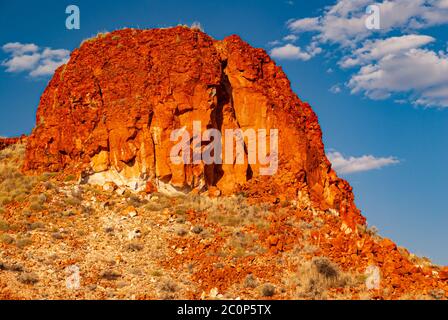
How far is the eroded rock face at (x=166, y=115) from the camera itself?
23375 millimetres

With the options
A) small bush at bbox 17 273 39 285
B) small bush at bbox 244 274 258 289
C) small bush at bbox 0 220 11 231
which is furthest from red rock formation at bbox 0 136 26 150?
small bush at bbox 244 274 258 289

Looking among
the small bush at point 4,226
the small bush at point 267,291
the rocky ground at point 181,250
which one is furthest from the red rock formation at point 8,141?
the small bush at point 267,291

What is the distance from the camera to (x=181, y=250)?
753 inches

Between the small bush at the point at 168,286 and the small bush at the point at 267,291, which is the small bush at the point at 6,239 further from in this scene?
the small bush at the point at 267,291

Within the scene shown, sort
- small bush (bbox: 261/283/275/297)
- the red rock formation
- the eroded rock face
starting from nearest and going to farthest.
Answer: small bush (bbox: 261/283/275/297)
the eroded rock face
the red rock formation

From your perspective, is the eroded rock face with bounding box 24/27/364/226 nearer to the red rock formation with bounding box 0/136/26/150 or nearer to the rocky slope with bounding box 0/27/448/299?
the rocky slope with bounding box 0/27/448/299

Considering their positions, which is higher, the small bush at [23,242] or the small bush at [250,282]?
the small bush at [23,242]

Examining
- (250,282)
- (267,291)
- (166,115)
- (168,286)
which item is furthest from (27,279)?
(166,115)

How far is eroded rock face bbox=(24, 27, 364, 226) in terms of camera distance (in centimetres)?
2338

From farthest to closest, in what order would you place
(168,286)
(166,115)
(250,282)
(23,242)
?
(166,115) < (23,242) < (250,282) < (168,286)

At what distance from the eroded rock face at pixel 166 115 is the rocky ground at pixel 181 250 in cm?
108

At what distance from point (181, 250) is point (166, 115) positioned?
22.1ft

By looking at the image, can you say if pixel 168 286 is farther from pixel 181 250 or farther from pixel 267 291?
pixel 267 291

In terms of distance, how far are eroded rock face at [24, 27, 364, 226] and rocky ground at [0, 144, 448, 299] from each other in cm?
108
